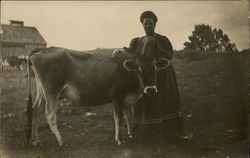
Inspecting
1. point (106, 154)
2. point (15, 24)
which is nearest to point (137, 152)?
point (106, 154)

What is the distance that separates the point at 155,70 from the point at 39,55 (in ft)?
3.65

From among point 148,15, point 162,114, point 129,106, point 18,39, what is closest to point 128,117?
point 129,106

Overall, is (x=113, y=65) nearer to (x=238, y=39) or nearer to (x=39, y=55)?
(x=39, y=55)

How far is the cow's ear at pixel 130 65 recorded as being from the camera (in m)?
3.40

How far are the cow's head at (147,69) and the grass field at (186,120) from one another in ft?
0.73

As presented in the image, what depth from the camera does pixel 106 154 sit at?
128 inches

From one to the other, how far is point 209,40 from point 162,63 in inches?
21.2

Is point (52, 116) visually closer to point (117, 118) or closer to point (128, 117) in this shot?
point (117, 118)

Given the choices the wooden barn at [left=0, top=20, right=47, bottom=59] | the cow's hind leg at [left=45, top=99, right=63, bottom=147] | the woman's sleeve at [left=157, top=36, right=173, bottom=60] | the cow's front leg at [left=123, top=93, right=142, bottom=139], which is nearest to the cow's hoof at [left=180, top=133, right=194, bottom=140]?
the cow's front leg at [left=123, top=93, right=142, bottom=139]

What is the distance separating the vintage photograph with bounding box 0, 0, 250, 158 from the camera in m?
3.34

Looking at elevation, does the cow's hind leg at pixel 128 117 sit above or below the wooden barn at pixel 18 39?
below

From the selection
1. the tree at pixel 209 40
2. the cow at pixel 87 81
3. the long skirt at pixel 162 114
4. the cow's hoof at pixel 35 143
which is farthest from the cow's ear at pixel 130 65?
the cow's hoof at pixel 35 143

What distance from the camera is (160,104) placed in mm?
3453

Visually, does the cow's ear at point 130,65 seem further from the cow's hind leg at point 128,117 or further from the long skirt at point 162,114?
the cow's hind leg at point 128,117
